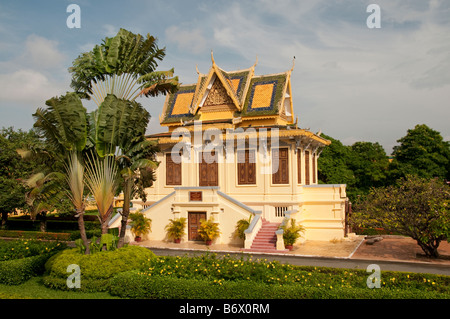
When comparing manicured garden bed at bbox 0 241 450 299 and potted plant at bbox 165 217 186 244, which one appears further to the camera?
potted plant at bbox 165 217 186 244

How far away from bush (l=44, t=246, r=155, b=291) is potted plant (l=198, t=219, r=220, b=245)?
8417 mm

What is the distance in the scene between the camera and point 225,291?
425 inches

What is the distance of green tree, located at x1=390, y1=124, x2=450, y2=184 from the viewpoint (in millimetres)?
35938

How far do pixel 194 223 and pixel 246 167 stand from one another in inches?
188

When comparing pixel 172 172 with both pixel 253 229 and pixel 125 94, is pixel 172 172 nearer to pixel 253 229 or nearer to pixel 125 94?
pixel 253 229

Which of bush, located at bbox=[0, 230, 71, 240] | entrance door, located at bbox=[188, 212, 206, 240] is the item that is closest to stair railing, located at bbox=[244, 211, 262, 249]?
entrance door, located at bbox=[188, 212, 206, 240]

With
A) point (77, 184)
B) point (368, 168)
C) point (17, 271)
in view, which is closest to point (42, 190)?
point (77, 184)

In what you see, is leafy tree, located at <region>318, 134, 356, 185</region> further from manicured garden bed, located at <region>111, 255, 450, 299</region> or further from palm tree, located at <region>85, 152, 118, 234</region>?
palm tree, located at <region>85, 152, 118, 234</region>

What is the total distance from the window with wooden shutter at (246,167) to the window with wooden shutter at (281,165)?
4.28 feet

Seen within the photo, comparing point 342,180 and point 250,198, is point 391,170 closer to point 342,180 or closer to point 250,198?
point 342,180

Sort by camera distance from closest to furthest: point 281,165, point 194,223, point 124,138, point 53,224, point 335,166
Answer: point 124,138 < point 194,223 < point 281,165 < point 53,224 < point 335,166
